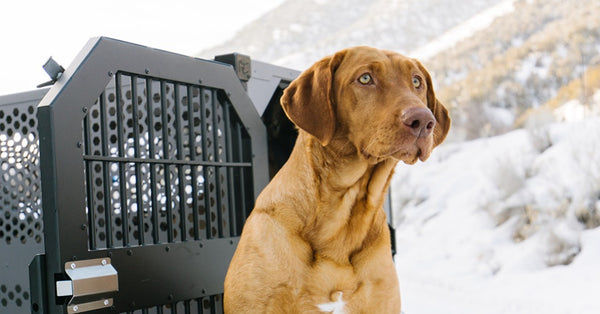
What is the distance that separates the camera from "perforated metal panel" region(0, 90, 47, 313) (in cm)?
276

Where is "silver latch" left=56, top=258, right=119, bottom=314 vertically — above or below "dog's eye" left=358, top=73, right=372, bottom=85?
below

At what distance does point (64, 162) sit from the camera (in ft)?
6.52

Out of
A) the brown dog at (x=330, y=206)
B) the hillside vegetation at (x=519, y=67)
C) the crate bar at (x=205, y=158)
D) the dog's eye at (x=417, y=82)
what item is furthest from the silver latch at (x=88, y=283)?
the hillside vegetation at (x=519, y=67)

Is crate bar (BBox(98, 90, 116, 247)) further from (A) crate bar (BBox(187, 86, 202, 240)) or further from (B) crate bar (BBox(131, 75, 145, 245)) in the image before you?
(A) crate bar (BBox(187, 86, 202, 240))

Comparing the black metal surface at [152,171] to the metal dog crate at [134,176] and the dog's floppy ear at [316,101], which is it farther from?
the dog's floppy ear at [316,101]

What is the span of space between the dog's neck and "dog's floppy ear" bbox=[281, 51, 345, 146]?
0.08m

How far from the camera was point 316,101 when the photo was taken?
6.91 feet

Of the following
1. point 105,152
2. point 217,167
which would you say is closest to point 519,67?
point 217,167

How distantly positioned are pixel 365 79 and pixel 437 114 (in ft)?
1.28

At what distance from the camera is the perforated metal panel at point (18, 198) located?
2.76m

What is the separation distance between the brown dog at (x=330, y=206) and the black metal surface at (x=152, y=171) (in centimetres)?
28

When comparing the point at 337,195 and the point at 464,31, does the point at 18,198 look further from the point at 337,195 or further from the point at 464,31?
the point at 464,31

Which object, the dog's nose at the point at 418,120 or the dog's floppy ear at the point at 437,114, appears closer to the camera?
the dog's nose at the point at 418,120

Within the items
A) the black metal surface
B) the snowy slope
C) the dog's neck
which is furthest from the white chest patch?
the snowy slope
